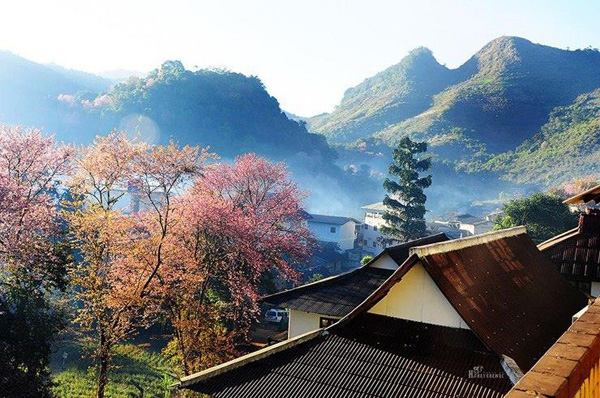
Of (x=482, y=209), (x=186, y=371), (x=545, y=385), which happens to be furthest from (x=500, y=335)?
(x=482, y=209)

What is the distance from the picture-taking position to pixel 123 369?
2277 cm

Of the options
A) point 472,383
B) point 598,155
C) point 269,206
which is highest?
point 598,155

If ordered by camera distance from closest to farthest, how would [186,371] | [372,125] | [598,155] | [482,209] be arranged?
1. [186,371]
2. [598,155]
3. [482,209]
4. [372,125]

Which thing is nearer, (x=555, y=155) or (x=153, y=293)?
(x=153, y=293)

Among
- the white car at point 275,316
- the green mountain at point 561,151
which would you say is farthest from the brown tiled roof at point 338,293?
the green mountain at point 561,151

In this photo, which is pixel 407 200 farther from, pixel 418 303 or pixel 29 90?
pixel 29 90

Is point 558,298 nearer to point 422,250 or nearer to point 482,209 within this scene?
point 422,250

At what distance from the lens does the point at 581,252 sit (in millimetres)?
17266

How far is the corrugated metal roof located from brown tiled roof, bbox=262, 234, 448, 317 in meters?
4.76

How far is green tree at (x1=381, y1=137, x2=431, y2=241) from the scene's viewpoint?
46000mm

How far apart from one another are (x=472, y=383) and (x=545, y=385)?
6.37 meters

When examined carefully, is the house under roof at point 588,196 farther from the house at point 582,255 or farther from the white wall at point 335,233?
the white wall at point 335,233

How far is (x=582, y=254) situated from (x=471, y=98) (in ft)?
342

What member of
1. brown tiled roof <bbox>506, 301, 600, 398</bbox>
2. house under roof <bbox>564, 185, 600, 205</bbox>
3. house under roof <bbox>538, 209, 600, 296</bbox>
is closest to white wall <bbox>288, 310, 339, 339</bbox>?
house under roof <bbox>538, 209, 600, 296</bbox>
